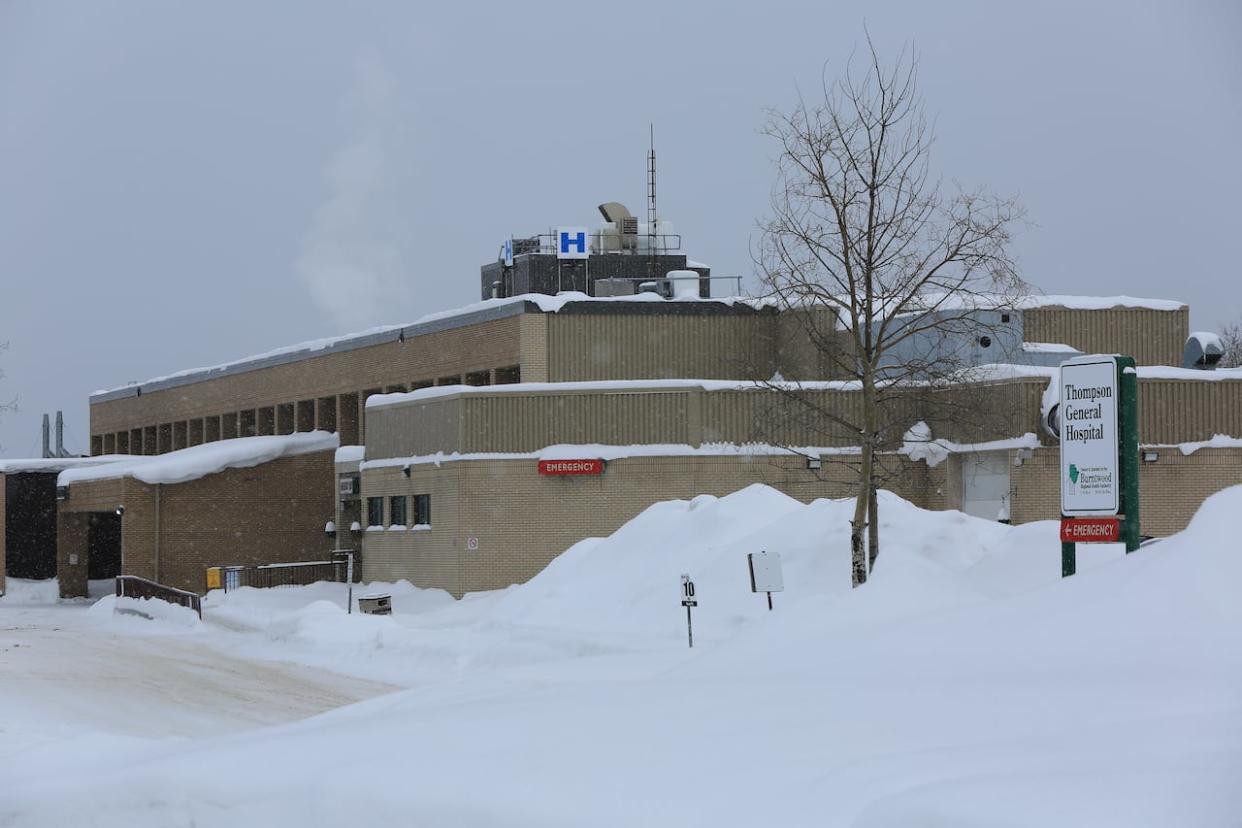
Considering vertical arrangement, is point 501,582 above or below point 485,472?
below

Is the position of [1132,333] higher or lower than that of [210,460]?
higher

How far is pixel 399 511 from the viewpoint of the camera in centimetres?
4425

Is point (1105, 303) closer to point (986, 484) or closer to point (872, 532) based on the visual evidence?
point (986, 484)

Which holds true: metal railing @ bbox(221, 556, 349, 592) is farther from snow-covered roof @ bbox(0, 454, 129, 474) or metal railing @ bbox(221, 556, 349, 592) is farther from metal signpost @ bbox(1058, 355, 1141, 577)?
metal signpost @ bbox(1058, 355, 1141, 577)

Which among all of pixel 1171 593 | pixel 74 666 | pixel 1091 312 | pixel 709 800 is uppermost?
pixel 1091 312

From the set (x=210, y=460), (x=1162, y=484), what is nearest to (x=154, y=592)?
(x=210, y=460)

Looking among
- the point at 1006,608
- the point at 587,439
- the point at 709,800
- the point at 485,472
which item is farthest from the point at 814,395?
the point at 709,800

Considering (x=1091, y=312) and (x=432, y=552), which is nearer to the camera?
(x=432, y=552)

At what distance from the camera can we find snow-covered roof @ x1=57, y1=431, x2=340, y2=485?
5162cm

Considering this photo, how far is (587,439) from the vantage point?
134ft

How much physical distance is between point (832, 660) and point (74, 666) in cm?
1855

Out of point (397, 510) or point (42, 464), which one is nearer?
point (397, 510)

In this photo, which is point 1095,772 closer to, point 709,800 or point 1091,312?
point 709,800

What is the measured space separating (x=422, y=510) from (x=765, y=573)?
21.7 m
